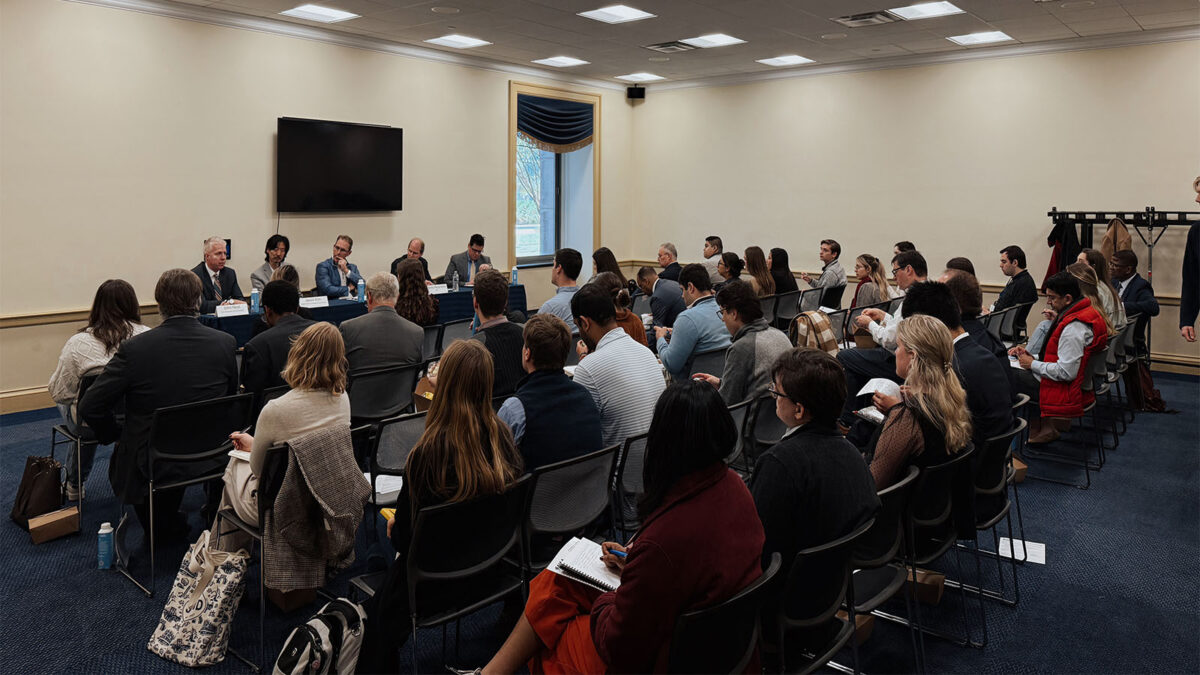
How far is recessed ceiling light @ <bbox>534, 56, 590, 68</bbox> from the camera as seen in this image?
9.87m

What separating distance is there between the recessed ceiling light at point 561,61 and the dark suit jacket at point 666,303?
4499mm

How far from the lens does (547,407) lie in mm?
3033

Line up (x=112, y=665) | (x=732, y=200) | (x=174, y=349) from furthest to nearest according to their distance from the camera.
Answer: (x=732, y=200), (x=174, y=349), (x=112, y=665)

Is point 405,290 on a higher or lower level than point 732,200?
lower

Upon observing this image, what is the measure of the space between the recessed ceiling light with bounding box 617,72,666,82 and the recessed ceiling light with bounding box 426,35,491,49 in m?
2.67

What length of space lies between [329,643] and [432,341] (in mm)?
3117

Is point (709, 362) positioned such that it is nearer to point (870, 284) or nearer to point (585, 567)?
point (585, 567)

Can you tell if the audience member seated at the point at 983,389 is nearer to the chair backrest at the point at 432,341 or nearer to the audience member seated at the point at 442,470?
the audience member seated at the point at 442,470

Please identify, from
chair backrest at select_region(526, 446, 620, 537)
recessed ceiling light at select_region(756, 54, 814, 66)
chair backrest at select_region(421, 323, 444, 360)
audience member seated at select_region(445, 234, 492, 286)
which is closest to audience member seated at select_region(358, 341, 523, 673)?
chair backrest at select_region(526, 446, 620, 537)

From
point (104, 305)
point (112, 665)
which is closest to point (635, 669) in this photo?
point (112, 665)

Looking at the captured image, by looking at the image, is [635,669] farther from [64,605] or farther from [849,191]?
[849,191]

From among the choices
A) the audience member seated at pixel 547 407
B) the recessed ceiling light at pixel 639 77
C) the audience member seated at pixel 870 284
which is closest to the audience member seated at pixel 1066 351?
the audience member seated at pixel 870 284

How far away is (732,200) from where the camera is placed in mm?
11406

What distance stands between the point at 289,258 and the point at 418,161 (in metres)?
2.00
